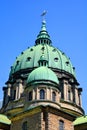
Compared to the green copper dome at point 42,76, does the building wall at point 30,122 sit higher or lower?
lower

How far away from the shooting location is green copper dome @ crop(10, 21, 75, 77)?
63.0m

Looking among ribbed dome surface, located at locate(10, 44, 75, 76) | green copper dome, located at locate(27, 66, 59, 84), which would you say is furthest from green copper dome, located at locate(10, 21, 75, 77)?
green copper dome, located at locate(27, 66, 59, 84)

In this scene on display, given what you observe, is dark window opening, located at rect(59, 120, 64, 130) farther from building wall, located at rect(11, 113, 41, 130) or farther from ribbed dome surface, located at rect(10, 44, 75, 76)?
ribbed dome surface, located at rect(10, 44, 75, 76)

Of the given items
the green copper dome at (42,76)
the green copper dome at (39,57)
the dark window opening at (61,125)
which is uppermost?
the green copper dome at (39,57)

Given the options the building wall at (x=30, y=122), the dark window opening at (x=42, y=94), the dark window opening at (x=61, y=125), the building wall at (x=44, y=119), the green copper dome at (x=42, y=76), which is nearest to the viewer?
the building wall at (x=44, y=119)

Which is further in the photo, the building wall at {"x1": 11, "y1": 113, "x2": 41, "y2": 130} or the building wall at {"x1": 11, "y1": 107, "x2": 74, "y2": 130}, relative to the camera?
the building wall at {"x1": 11, "y1": 113, "x2": 41, "y2": 130}

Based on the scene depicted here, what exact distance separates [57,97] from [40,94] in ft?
8.19

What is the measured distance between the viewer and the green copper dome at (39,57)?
207 ft

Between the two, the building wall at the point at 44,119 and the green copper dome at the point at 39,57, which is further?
the green copper dome at the point at 39,57

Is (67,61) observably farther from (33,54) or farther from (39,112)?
(39,112)

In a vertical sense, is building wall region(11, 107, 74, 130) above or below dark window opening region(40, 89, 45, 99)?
below

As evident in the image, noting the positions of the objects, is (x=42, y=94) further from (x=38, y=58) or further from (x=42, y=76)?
(x=38, y=58)

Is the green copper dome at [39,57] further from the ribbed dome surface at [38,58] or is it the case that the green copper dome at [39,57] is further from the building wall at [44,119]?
the building wall at [44,119]

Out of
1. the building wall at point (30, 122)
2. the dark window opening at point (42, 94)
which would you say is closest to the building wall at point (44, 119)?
the building wall at point (30, 122)
